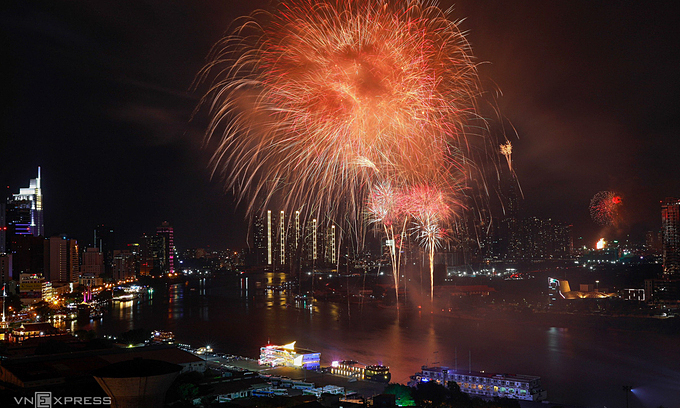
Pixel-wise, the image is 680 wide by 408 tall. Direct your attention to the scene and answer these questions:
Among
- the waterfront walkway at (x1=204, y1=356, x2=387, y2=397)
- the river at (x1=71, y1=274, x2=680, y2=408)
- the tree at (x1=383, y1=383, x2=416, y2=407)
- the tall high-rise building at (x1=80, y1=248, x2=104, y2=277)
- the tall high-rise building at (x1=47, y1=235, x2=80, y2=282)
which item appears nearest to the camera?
the tree at (x1=383, y1=383, x2=416, y2=407)

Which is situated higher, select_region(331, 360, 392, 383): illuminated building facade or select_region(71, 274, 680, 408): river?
select_region(331, 360, 392, 383): illuminated building facade

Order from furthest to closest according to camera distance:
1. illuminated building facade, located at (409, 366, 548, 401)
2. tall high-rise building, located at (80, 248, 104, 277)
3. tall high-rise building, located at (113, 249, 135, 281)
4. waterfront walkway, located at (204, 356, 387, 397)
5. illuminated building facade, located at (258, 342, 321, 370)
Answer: tall high-rise building, located at (113, 249, 135, 281)
tall high-rise building, located at (80, 248, 104, 277)
illuminated building facade, located at (258, 342, 321, 370)
waterfront walkway, located at (204, 356, 387, 397)
illuminated building facade, located at (409, 366, 548, 401)

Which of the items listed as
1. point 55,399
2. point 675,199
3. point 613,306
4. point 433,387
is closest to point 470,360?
point 433,387

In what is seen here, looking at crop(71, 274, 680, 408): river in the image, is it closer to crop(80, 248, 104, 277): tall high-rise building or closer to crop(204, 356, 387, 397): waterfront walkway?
crop(204, 356, 387, 397): waterfront walkway

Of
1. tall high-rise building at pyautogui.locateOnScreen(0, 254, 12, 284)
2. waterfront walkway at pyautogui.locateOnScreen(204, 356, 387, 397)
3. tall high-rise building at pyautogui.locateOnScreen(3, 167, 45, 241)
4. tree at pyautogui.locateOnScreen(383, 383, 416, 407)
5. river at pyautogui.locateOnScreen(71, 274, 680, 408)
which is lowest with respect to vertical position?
river at pyautogui.locateOnScreen(71, 274, 680, 408)

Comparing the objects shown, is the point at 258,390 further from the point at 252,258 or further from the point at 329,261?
the point at 252,258

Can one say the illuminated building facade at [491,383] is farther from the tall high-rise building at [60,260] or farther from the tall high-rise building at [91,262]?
the tall high-rise building at [91,262]

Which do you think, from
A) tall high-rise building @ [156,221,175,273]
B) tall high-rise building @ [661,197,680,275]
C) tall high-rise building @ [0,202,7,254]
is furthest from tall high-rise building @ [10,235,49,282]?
tall high-rise building @ [661,197,680,275]
